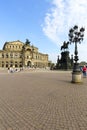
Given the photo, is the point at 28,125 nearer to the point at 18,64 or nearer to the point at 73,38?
the point at 73,38

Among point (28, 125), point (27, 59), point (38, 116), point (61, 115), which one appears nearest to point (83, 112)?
point (61, 115)

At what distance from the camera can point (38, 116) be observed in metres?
7.59

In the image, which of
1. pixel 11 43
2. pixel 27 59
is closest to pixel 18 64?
pixel 27 59

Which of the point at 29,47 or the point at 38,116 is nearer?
the point at 38,116

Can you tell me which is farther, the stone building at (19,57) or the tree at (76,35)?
the stone building at (19,57)

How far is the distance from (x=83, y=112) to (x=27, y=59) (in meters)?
160

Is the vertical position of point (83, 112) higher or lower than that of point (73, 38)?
lower

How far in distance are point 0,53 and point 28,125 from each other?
163519 millimetres

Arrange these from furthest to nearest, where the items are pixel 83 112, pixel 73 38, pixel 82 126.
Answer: pixel 73 38 → pixel 83 112 → pixel 82 126

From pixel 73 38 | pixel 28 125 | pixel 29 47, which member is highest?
pixel 29 47

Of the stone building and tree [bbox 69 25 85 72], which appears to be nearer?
tree [bbox 69 25 85 72]

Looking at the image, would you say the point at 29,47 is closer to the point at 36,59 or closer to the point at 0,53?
the point at 36,59

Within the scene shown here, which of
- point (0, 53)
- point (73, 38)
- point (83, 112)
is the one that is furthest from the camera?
point (0, 53)

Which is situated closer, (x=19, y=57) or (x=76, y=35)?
(x=76, y=35)
